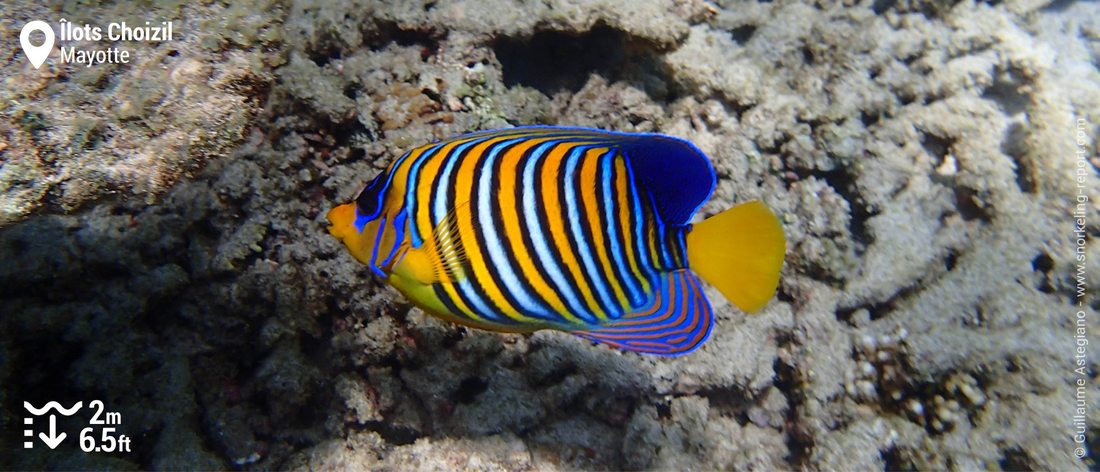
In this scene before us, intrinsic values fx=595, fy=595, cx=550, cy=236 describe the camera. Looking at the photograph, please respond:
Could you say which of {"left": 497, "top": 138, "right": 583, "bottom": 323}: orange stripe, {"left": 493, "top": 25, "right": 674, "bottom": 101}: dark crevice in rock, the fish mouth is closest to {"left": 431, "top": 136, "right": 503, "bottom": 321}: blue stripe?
{"left": 497, "top": 138, "right": 583, "bottom": 323}: orange stripe

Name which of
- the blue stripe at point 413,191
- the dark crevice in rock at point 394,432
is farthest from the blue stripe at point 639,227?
the dark crevice in rock at point 394,432

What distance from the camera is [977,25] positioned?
12.2ft

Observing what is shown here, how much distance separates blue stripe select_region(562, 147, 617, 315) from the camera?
1.36 metres

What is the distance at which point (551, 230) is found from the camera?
1.34 metres

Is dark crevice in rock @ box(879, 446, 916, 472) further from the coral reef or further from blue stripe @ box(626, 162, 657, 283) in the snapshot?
blue stripe @ box(626, 162, 657, 283)

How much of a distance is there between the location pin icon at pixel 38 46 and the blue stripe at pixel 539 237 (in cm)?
243

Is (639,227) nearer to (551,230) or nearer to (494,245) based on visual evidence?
(551,230)

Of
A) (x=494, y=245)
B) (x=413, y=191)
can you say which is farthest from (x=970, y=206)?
(x=413, y=191)

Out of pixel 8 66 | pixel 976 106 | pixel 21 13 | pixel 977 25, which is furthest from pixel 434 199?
pixel 977 25

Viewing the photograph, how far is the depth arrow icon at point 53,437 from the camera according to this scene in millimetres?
1997

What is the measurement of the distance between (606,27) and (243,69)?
5.40 feet

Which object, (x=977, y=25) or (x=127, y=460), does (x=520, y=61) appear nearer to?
(x=127, y=460)

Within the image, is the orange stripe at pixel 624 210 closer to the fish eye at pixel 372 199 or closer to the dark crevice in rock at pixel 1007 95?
the fish eye at pixel 372 199

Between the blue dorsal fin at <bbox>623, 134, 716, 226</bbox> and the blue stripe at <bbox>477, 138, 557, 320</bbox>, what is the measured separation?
34 cm
